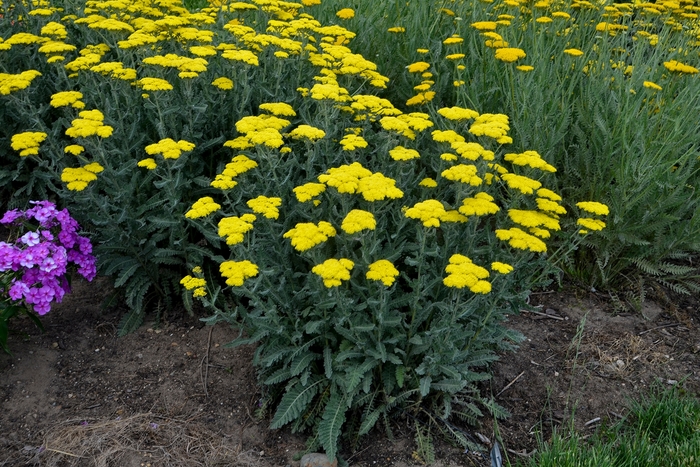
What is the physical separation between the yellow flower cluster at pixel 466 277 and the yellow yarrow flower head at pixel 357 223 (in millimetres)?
372

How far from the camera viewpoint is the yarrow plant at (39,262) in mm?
A: 3264

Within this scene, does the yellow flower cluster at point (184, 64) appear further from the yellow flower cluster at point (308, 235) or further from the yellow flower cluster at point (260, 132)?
the yellow flower cluster at point (308, 235)

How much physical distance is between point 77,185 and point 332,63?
179cm

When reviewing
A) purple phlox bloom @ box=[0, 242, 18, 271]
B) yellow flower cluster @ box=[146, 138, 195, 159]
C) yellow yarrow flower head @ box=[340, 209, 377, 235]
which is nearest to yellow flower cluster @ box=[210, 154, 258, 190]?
yellow flower cluster @ box=[146, 138, 195, 159]

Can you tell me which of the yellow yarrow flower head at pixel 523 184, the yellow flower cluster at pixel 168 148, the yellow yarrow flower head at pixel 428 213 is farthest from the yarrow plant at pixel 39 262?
the yellow yarrow flower head at pixel 523 184

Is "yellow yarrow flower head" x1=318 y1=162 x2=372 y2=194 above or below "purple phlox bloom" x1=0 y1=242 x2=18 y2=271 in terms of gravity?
above

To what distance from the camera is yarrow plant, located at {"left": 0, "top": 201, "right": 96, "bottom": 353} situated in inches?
128

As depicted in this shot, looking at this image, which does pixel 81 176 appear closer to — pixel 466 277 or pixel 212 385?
pixel 212 385

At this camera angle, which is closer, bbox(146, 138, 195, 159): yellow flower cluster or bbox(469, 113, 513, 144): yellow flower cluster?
bbox(469, 113, 513, 144): yellow flower cluster

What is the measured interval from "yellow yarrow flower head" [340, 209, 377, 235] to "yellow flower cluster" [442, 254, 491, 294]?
1.22ft

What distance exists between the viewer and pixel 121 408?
323 cm

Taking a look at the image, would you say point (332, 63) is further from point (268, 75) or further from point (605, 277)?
point (605, 277)

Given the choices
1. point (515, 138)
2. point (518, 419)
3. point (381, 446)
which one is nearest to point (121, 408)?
point (381, 446)

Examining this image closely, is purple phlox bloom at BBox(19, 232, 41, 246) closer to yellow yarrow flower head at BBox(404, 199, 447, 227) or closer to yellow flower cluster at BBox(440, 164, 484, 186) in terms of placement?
yellow yarrow flower head at BBox(404, 199, 447, 227)
